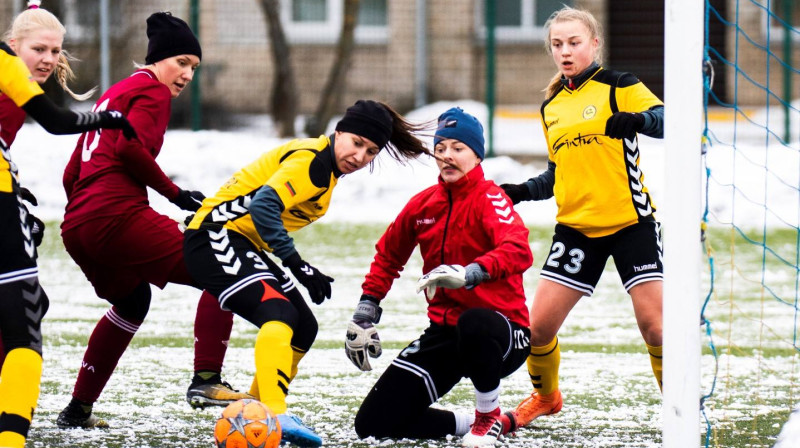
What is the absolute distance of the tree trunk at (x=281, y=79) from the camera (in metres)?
15.1

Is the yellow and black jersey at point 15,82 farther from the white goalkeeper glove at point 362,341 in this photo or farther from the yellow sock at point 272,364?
the white goalkeeper glove at point 362,341

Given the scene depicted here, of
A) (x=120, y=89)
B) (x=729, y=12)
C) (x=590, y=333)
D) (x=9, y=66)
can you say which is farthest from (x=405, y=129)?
(x=729, y=12)

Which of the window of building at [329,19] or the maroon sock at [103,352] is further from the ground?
the window of building at [329,19]

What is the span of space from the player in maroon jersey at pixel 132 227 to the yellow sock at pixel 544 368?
1.24 m

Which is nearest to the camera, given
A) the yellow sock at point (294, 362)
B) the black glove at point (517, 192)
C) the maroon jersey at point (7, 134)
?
the maroon jersey at point (7, 134)

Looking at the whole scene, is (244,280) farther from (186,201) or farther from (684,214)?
(684,214)

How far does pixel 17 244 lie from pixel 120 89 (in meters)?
1.10

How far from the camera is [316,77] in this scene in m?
16.8

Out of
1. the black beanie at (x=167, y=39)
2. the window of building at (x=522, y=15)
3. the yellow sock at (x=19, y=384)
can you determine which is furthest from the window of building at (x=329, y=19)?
the yellow sock at (x=19, y=384)

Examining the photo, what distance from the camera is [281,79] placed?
15289 mm

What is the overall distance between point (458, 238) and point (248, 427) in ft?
3.81

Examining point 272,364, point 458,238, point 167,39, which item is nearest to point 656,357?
point 458,238

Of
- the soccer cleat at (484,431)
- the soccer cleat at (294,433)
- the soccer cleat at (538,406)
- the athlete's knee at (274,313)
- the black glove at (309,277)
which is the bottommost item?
the soccer cleat at (538,406)

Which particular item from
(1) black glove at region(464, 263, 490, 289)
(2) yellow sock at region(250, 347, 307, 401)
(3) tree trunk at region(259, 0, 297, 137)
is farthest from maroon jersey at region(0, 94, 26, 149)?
(3) tree trunk at region(259, 0, 297, 137)
